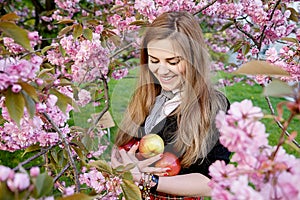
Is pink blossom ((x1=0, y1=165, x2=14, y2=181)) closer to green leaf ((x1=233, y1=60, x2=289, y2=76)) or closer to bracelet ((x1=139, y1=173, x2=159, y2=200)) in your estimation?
green leaf ((x1=233, y1=60, x2=289, y2=76))

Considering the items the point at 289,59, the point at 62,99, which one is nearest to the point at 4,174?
the point at 62,99

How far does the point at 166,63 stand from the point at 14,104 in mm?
541

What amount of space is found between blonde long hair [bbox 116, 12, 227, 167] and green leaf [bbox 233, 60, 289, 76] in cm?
49

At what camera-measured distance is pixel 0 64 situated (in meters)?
1.14

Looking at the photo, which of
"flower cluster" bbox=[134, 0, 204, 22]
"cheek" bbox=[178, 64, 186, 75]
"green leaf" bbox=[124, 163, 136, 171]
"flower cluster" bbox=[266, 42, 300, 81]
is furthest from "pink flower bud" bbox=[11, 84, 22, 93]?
"flower cluster" bbox=[134, 0, 204, 22]

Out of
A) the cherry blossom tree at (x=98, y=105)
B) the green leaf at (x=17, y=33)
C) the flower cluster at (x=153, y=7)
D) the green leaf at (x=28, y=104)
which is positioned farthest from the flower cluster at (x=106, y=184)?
the flower cluster at (x=153, y=7)

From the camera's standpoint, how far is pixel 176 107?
1.48 metres

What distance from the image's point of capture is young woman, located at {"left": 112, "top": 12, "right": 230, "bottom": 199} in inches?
56.7

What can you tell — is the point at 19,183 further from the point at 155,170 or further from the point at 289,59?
the point at 289,59

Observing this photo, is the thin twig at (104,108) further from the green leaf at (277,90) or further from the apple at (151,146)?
the green leaf at (277,90)

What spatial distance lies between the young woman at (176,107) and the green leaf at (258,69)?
0.49 m

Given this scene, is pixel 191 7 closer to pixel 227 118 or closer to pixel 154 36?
pixel 154 36

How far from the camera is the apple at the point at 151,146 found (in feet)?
4.72

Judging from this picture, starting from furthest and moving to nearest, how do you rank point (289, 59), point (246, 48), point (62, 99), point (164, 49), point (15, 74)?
point (246, 48), point (289, 59), point (164, 49), point (62, 99), point (15, 74)
